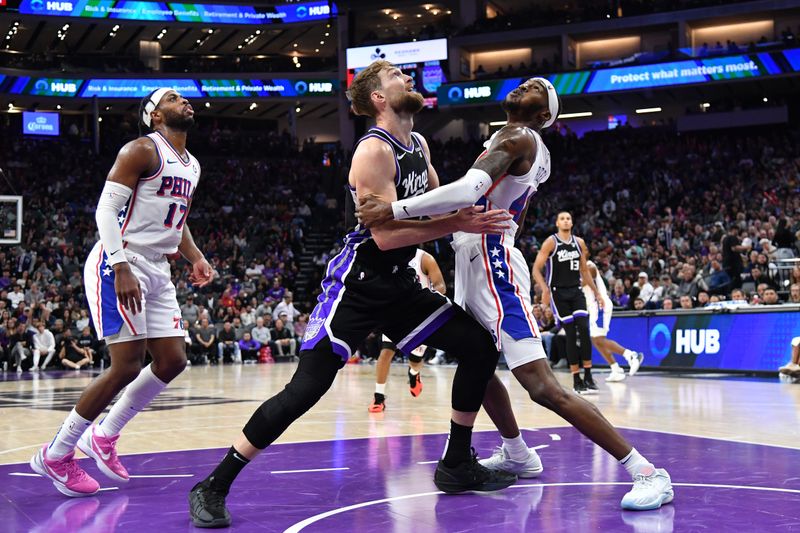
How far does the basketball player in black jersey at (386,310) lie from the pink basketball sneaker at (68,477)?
3.37 feet

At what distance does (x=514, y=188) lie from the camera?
4781mm

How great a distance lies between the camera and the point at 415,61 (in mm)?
36312

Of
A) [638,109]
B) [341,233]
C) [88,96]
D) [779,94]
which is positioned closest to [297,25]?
[88,96]

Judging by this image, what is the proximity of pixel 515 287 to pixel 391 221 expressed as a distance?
38.9 inches

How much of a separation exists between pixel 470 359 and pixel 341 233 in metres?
27.5

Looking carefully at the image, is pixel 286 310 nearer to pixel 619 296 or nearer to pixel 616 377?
pixel 619 296

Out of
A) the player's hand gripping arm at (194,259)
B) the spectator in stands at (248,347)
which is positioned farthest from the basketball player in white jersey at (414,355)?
the spectator in stands at (248,347)

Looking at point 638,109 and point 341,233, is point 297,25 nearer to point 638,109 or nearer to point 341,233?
point 341,233

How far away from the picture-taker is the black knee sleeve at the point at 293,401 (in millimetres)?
4113

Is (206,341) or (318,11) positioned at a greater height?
(318,11)

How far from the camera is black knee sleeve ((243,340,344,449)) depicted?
162 inches

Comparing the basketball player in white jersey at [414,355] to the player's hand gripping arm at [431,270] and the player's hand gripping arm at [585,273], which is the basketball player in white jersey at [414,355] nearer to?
the player's hand gripping arm at [431,270]

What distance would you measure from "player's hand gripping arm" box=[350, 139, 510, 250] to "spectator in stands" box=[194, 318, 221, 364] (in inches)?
683

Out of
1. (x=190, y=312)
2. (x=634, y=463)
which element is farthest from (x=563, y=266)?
(x=190, y=312)
